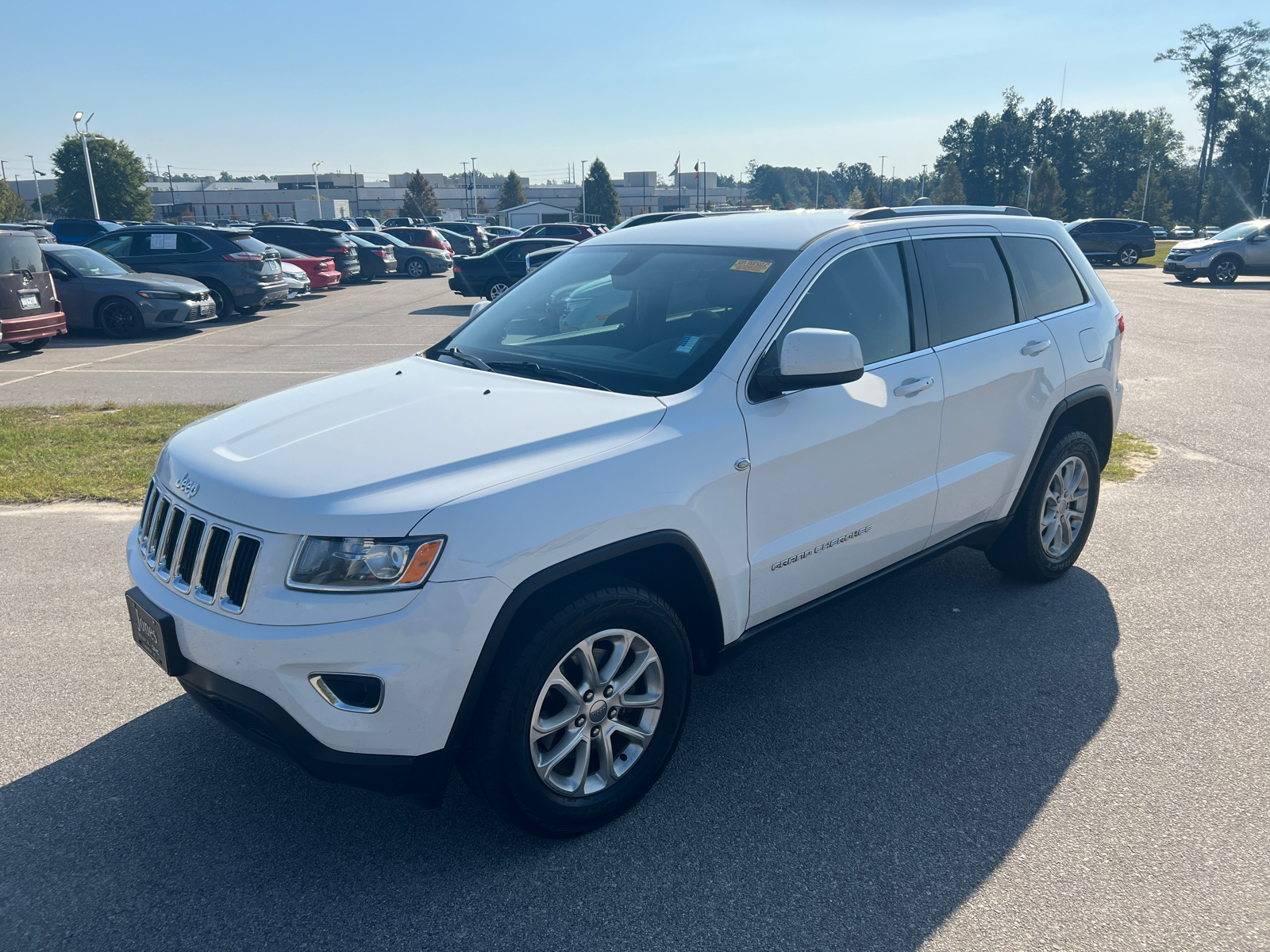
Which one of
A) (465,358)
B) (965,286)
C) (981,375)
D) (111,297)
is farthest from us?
(111,297)

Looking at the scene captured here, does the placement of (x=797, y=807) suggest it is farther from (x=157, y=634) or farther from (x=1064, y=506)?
(x=1064, y=506)

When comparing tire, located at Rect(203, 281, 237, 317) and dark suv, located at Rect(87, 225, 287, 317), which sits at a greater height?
dark suv, located at Rect(87, 225, 287, 317)

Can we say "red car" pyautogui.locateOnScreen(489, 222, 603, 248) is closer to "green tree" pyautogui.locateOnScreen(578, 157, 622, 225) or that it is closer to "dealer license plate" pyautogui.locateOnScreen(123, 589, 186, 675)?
"dealer license plate" pyautogui.locateOnScreen(123, 589, 186, 675)

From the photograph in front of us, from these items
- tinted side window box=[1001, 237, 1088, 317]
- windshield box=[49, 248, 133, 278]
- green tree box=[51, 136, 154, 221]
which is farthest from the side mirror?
green tree box=[51, 136, 154, 221]

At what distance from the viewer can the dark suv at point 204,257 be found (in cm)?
1780

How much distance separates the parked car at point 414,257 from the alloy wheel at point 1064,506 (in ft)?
99.3

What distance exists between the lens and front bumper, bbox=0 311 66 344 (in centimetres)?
1286

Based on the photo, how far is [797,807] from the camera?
10.3 ft

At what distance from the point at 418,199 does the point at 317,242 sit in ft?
256

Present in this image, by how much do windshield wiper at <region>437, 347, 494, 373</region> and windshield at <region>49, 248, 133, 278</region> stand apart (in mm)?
14018

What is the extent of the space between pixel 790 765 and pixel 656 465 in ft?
4.13

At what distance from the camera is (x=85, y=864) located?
2.85m

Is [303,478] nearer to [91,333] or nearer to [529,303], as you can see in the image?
[529,303]

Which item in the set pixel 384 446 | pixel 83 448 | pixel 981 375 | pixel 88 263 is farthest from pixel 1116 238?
pixel 384 446
